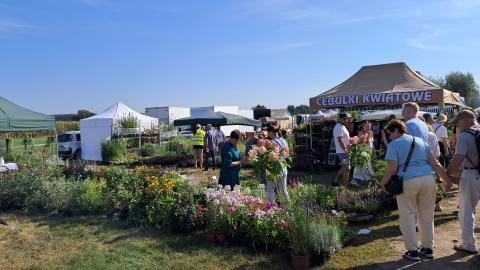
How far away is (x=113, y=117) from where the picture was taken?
63.0 feet

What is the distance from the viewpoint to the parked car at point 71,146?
20.0 m

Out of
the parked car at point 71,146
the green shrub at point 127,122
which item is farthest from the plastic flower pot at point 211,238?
the parked car at point 71,146

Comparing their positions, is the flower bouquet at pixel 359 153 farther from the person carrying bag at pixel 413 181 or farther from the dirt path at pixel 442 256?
the person carrying bag at pixel 413 181

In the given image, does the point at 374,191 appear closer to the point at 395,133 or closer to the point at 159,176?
the point at 395,133

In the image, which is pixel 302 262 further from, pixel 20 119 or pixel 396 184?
pixel 20 119

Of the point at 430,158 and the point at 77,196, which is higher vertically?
the point at 430,158

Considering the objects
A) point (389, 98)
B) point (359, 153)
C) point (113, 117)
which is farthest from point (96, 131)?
point (359, 153)

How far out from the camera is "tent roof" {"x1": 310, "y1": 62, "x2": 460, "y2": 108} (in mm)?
10477

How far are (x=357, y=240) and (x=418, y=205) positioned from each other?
127cm

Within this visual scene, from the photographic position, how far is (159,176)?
7324 millimetres

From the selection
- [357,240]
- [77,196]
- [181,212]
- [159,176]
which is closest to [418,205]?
[357,240]

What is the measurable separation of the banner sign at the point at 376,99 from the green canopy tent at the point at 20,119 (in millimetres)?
9500

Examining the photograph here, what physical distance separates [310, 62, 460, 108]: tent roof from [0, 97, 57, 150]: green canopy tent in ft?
30.7

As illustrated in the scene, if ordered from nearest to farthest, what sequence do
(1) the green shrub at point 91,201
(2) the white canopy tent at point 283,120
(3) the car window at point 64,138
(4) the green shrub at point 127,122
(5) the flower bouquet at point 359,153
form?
(1) the green shrub at point 91,201 → (5) the flower bouquet at point 359,153 → (4) the green shrub at point 127,122 → (3) the car window at point 64,138 → (2) the white canopy tent at point 283,120
